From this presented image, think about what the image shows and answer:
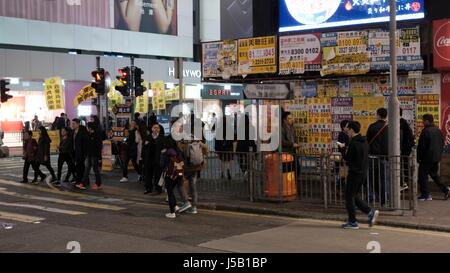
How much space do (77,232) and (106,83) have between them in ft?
38.8

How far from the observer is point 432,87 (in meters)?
13.0

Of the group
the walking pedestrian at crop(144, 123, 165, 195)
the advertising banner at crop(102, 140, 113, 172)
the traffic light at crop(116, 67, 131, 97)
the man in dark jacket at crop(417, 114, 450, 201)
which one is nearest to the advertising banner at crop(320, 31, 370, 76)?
the man in dark jacket at crop(417, 114, 450, 201)

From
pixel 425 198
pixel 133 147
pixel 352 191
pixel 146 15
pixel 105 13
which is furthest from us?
pixel 146 15

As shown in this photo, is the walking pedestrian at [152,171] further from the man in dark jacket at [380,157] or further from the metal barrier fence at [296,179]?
the man in dark jacket at [380,157]

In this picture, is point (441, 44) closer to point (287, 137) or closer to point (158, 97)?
point (287, 137)

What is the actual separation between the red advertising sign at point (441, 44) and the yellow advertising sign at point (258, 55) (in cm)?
379

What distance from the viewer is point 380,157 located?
34.5ft

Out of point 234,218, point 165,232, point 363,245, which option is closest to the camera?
point 363,245

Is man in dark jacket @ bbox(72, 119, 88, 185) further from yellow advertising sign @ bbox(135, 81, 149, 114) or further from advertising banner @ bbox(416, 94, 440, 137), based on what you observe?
yellow advertising sign @ bbox(135, 81, 149, 114)

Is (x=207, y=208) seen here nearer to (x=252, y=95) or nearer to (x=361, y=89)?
(x=252, y=95)

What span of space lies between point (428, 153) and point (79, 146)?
8400 mm

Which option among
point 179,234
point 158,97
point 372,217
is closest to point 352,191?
point 372,217

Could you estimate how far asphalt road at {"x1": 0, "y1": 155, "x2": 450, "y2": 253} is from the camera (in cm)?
809
